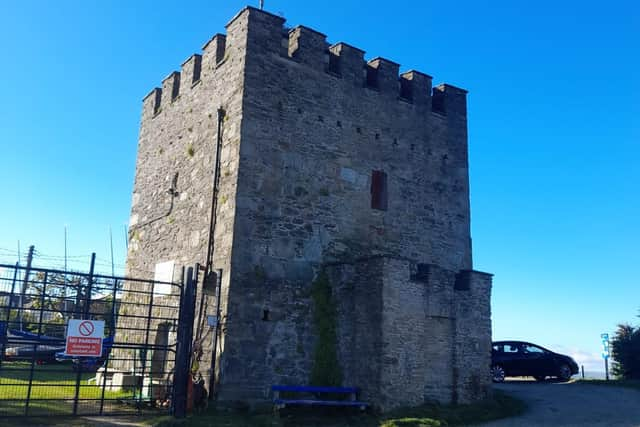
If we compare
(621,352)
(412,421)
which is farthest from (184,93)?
(621,352)

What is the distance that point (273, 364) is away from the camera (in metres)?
12.5

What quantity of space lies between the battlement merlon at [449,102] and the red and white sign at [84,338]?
10486 millimetres

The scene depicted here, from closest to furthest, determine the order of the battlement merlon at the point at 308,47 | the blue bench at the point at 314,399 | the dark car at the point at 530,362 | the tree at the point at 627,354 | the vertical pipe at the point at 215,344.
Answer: the blue bench at the point at 314,399, the vertical pipe at the point at 215,344, the battlement merlon at the point at 308,47, the dark car at the point at 530,362, the tree at the point at 627,354

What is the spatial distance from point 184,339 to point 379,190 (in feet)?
20.1

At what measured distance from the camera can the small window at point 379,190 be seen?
592 inches

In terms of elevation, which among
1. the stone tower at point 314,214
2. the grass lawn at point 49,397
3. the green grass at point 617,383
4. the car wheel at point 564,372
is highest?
the stone tower at point 314,214

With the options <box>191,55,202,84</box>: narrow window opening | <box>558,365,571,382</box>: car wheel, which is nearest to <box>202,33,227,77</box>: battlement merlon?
<box>191,55,202,84</box>: narrow window opening

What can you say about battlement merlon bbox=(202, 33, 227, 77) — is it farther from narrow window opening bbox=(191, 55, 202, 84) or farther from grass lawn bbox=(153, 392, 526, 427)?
grass lawn bbox=(153, 392, 526, 427)

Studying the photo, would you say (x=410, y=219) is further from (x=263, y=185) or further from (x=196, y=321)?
(x=196, y=321)

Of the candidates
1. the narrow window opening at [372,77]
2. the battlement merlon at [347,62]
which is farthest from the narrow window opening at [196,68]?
the narrow window opening at [372,77]

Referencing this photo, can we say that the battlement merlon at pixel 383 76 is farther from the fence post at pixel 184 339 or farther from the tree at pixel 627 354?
the tree at pixel 627 354

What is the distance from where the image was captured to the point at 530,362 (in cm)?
1922

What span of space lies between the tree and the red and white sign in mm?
18092

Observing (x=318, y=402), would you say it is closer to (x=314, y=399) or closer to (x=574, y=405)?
(x=314, y=399)
